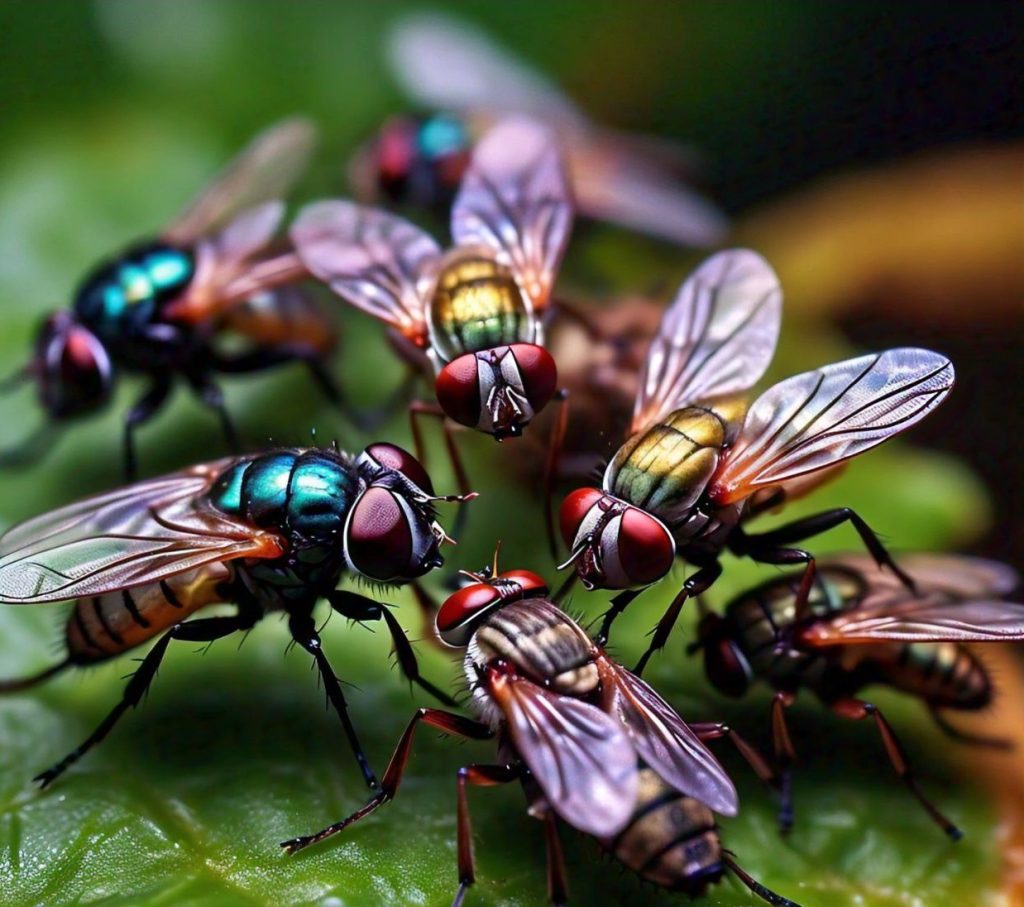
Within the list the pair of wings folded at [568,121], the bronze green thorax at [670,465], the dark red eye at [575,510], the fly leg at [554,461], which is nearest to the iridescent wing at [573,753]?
the dark red eye at [575,510]

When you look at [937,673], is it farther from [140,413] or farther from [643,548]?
[140,413]

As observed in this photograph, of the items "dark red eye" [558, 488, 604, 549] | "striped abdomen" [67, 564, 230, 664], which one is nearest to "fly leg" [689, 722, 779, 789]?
"dark red eye" [558, 488, 604, 549]

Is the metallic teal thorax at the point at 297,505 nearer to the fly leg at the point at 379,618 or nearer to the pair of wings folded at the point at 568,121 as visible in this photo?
the fly leg at the point at 379,618

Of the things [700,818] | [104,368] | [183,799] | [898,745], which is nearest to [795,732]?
[898,745]

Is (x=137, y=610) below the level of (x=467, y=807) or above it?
above

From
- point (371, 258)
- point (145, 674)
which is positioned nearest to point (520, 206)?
point (371, 258)

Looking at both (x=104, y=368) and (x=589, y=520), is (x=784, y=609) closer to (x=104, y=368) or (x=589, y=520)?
(x=589, y=520)

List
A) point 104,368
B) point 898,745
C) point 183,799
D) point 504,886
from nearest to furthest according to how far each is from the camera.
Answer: point 504,886 → point 183,799 → point 898,745 → point 104,368
